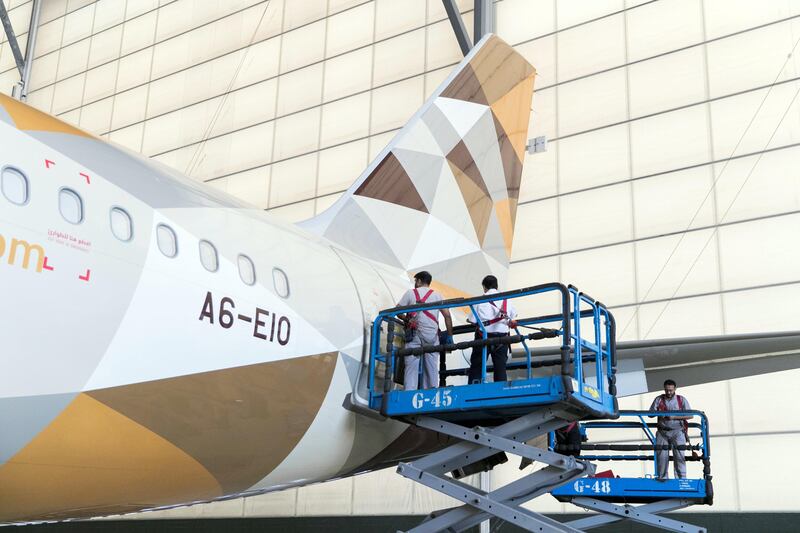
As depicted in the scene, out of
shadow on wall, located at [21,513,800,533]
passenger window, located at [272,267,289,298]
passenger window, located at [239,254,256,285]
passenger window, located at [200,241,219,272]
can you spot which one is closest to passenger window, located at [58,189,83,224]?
passenger window, located at [200,241,219,272]

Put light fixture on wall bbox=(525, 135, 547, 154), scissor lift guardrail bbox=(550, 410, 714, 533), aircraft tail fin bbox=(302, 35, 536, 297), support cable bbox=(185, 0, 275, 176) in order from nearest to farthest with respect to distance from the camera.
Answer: aircraft tail fin bbox=(302, 35, 536, 297) < scissor lift guardrail bbox=(550, 410, 714, 533) < light fixture on wall bbox=(525, 135, 547, 154) < support cable bbox=(185, 0, 275, 176)

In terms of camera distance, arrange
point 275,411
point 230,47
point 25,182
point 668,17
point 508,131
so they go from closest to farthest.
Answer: point 25,182 → point 275,411 → point 508,131 → point 668,17 → point 230,47

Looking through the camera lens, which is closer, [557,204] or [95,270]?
[95,270]

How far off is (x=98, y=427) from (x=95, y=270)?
98cm

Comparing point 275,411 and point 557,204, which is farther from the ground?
point 557,204

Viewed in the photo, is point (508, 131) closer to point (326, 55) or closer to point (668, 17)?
point (668, 17)

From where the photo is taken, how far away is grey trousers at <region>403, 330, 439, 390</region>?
8195 mm

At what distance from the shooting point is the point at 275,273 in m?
7.20

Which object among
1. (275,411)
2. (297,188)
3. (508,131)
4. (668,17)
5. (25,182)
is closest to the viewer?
(25,182)

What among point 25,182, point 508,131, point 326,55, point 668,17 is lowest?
point 25,182

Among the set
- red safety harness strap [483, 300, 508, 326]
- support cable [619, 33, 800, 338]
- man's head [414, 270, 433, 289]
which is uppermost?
support cable [619, 33, 800, 338]

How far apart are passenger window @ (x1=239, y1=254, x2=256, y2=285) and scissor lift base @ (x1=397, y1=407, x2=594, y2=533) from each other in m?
2.26

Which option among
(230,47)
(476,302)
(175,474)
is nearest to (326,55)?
(230,47)

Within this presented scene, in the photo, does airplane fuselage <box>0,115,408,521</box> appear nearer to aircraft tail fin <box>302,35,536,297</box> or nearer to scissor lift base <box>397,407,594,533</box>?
scissor lift base <box>397,407,594,533</box>
